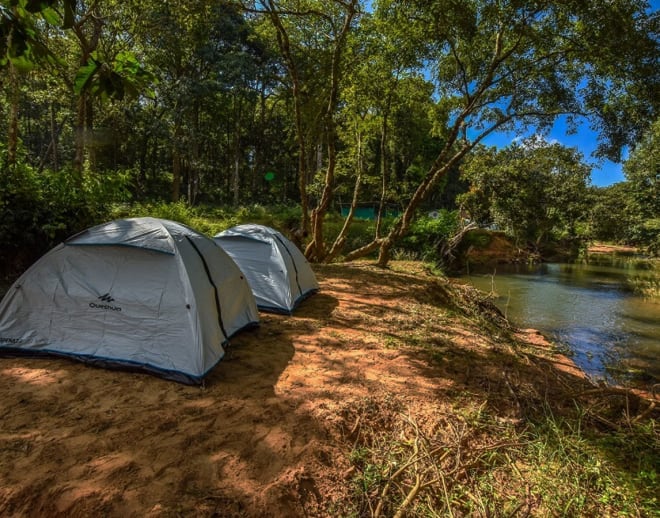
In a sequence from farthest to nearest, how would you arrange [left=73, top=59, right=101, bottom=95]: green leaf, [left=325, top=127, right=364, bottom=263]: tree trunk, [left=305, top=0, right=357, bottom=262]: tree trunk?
[left=325, top=127, right=364, bottom=263]: tree trunk
[left=305, top=0, right=357, bottom=262]: tree trunk
[left=73, top=59, right=101, bottom=95]: green leaf

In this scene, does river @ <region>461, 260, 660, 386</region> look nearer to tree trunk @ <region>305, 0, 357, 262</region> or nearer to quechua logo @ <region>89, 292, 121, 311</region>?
tree trunk @ <region>305, 0, 357, 262</region>

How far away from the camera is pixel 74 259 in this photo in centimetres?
396

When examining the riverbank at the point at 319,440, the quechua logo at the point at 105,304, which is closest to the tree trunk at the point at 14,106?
the quechua logo at the point at 105,304

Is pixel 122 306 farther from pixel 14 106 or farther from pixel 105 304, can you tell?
pixel 14 106

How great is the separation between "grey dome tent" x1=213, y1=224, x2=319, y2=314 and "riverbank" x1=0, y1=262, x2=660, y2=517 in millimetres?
1556

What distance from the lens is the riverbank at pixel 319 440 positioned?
2.22 m

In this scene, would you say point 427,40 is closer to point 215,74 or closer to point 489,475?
point 489,475

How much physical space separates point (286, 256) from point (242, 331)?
1.76 meters

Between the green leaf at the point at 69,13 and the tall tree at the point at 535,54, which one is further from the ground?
the tall tree at the point at 535,54

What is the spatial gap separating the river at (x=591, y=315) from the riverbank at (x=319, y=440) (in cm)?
351

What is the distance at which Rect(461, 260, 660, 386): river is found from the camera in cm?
707

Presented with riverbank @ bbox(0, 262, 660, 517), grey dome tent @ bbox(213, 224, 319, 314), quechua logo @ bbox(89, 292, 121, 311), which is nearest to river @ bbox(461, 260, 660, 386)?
riverbank @ bbox(0, 262, 660, 517)

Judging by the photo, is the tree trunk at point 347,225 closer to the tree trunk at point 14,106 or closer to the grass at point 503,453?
the tree trunk at point 14,106

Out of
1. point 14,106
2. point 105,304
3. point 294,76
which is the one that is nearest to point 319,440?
point 105,304
